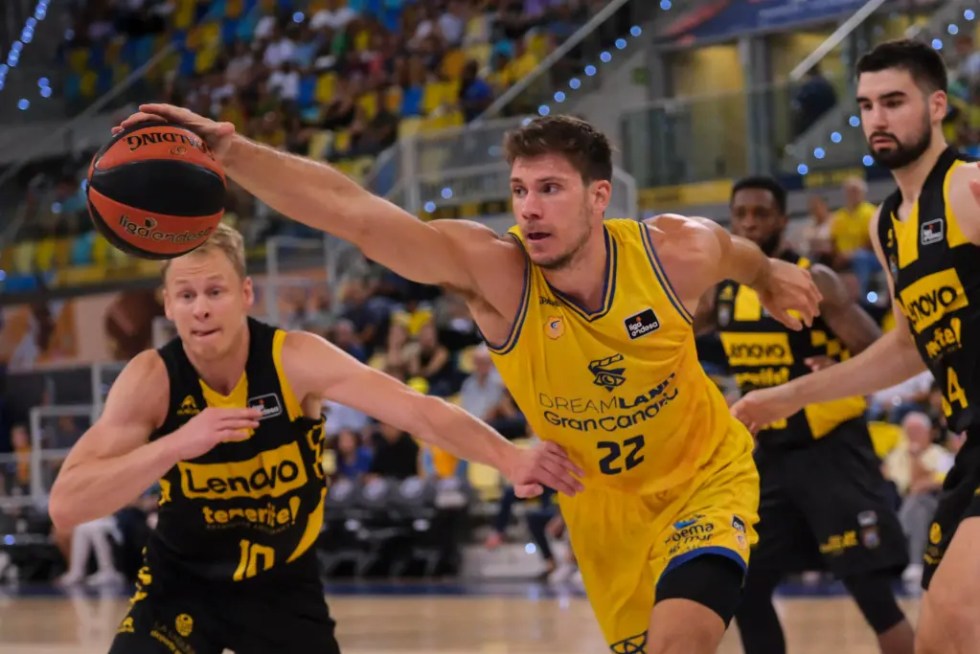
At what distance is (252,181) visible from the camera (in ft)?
12.9

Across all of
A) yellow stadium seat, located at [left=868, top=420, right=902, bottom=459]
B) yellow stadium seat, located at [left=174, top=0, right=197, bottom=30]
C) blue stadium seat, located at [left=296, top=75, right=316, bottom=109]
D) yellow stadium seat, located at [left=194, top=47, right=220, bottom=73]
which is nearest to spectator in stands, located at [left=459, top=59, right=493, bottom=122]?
blue stadium seat, located at [left=296, top=75, right=316, bottom=109]

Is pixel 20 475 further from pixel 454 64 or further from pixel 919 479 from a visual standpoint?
pixel 919 479

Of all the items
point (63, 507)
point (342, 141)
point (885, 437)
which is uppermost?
point (342, 141)

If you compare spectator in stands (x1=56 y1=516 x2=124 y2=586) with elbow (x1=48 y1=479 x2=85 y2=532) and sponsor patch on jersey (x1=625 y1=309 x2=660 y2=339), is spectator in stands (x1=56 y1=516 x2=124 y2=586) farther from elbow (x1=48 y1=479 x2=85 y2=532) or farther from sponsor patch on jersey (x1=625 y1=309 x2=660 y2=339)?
sponsor patch on jersey (x1=625 y1=309 x2=660 y2=339)

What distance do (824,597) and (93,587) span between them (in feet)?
24.7

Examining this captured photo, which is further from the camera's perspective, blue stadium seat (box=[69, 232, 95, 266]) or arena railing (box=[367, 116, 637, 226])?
blue stadium seat (box=[69, 232, 95, 266])

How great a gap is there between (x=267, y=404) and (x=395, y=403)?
1.34 feet

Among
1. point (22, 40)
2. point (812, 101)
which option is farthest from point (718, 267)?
point (22, 40)

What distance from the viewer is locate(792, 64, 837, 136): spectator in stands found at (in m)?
13.2

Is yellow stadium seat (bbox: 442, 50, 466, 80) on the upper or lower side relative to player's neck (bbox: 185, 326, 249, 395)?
upper

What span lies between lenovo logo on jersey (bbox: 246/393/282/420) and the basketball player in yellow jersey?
66 centimetres

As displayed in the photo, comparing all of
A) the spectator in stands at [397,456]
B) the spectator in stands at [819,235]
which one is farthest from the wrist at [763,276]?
the spectator in stands at [397,456]

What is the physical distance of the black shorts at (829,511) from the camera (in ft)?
19.7

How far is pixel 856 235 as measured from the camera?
12.4 meters
